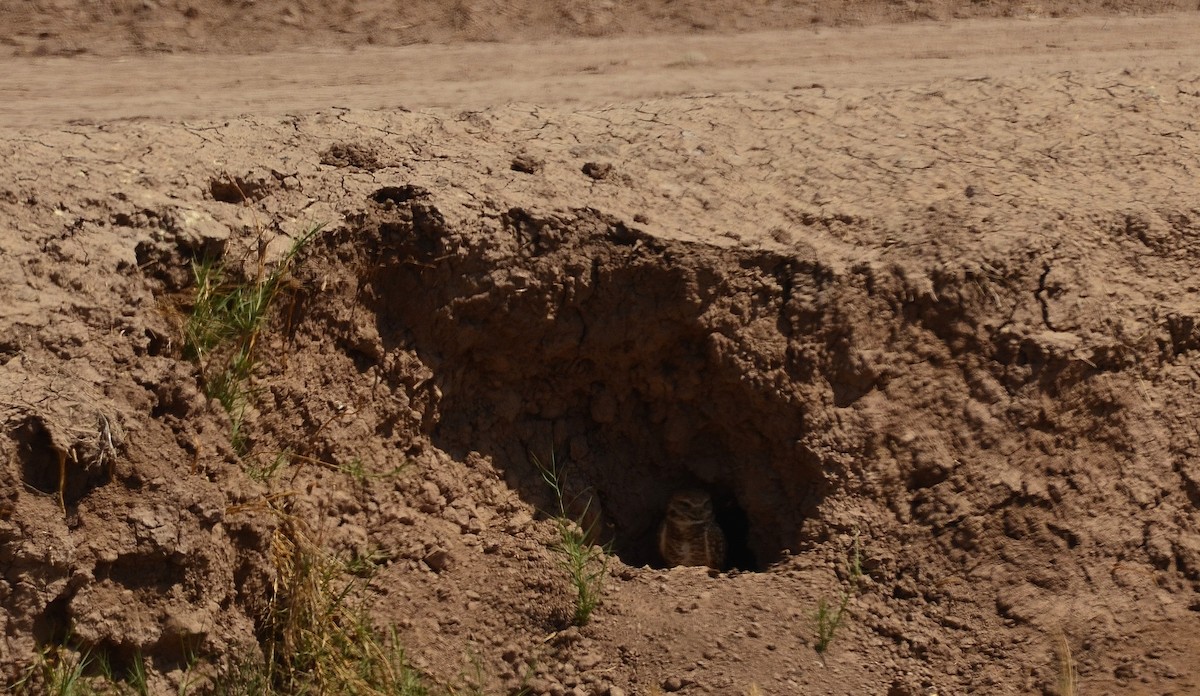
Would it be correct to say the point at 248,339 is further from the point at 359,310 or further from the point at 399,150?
the point at 399,150

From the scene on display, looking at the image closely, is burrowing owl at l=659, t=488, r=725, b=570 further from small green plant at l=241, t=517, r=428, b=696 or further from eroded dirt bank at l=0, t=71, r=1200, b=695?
small green plant at l=241, t=517, r=428, b=696

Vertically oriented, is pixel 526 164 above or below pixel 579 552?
above

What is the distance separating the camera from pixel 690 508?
4473mm

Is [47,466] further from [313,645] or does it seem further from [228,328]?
[313,645]

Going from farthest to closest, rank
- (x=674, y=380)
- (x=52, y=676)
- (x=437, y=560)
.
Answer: (x=674, y=380) → (x=437, y=560) → (x=52, y=676)

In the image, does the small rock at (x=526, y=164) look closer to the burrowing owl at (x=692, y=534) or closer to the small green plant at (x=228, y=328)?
the small green plant at (x=228, y=328)

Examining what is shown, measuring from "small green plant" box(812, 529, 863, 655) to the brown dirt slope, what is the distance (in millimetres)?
4022

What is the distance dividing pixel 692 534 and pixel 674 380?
54cm

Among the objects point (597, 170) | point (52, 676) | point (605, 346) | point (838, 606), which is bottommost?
point (838, 606)

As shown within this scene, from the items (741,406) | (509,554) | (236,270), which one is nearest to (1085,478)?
(741,406)

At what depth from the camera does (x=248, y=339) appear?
3947 millimetres

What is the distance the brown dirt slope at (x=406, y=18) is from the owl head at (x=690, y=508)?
371 cm

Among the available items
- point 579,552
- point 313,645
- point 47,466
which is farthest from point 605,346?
point 47,466

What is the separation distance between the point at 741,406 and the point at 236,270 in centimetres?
175
